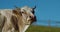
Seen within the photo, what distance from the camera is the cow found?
9493 mm

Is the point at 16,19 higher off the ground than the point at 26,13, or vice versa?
the point at 26,13

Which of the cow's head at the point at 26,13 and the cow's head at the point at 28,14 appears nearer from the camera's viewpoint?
the cow's head at the point at 28,14

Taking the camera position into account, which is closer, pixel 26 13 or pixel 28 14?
pixel 28 14

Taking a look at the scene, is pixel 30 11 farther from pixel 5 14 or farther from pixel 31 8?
pixel 5 14

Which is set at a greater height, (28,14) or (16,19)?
(28,14)

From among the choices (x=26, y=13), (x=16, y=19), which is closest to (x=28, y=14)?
(x=26, y=13)

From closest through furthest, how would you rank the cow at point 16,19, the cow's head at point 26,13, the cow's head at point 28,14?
the cow at point 16,19, the cow's head at point 28,14, the cow's head at point 26,13

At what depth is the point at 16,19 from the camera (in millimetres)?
10031

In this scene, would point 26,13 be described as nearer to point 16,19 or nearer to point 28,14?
point 28,14

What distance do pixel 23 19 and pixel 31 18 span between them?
0.54m

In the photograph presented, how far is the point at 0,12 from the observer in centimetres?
964

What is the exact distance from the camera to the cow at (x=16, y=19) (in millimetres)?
9493

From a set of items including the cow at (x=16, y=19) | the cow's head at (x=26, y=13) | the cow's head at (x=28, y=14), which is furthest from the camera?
the cow's head at (x=26, y=13)

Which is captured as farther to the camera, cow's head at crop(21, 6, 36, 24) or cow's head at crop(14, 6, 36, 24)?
cow's head at crop(14, 6, 36, 24)
